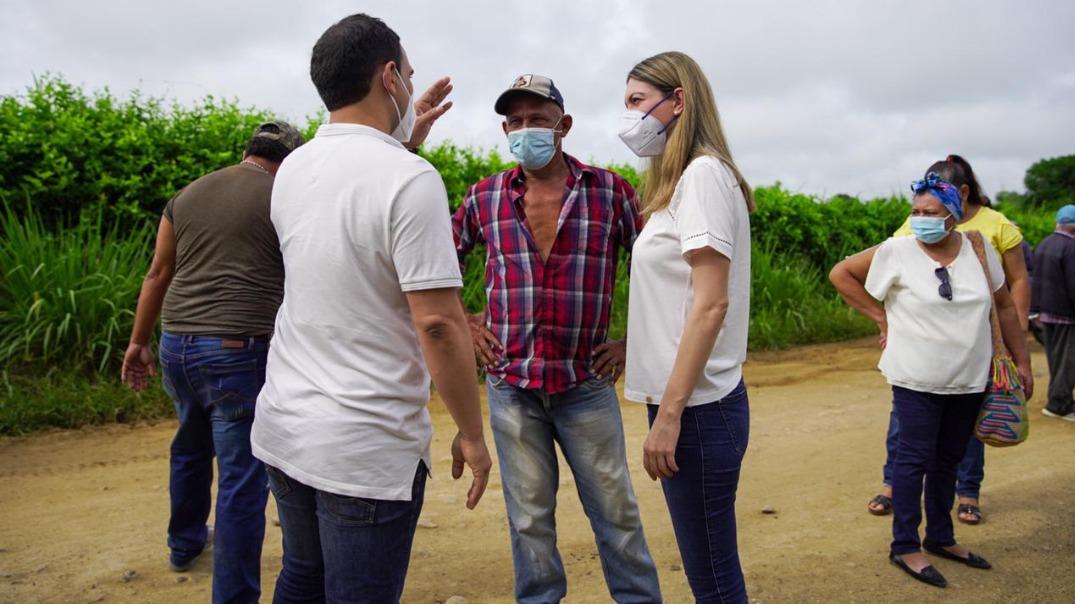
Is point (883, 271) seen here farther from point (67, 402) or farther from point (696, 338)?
point (67, 402)

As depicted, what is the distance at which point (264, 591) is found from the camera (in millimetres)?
3775

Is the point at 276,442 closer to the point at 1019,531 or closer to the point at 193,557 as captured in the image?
the point at 193,557

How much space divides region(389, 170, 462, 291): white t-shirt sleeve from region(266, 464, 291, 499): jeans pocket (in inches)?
24.2

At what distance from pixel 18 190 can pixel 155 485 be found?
307 cm

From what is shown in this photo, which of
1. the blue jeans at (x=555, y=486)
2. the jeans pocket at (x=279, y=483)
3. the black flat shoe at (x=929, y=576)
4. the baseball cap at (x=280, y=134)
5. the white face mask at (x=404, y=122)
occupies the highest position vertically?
the baseball cap at (x=280, y=134)

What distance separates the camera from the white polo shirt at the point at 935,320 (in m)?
3.89

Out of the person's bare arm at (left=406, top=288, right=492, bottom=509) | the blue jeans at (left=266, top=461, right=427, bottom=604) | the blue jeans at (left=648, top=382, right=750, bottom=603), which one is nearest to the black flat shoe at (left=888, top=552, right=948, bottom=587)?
the blue jeans at (left=648, top=382, right=750, bottom=603)

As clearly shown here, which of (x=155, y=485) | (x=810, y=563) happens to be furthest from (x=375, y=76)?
(x=155, y=485)

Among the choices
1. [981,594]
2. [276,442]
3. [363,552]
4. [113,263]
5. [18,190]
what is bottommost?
[981,594]

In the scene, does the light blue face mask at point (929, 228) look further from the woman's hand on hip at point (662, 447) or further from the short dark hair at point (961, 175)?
the woman's hand on hip at point (662, 447)

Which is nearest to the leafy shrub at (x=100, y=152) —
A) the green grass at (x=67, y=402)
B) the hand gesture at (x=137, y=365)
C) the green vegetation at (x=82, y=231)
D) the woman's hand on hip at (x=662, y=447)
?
the green vegetation at (x=82, y=231)

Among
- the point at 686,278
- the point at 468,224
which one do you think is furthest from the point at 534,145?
the point at 686,278

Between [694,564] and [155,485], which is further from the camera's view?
[155,485]

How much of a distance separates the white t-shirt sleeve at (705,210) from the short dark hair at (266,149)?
196cm
